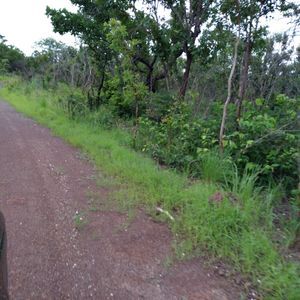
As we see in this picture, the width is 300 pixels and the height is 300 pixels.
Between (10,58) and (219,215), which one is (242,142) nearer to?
(219,215)

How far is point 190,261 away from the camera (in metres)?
2.66

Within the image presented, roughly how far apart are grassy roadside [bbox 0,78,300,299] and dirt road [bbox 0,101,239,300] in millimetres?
245

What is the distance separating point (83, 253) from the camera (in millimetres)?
2721

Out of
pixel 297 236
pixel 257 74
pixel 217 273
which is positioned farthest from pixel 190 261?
pixel 257 74

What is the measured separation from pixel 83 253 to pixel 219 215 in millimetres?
1427

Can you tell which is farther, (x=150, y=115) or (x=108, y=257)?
(x=150, y=115)

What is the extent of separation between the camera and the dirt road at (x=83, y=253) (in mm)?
2293

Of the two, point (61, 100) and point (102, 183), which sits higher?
point (61, 100)

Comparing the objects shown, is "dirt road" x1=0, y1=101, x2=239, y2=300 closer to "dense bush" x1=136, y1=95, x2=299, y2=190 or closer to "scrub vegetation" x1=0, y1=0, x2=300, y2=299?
"scrub vegetation" x1=0, y1=0, x2=300, y2=299

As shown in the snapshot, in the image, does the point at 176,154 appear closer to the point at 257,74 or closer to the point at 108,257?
the point at 108,257

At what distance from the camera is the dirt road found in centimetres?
229

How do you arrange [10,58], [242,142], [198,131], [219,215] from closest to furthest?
[219,215] < [242,142] < [198,131] < [10,58]

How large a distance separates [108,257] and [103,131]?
5196mm

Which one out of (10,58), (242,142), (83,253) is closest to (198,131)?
(242,142)
